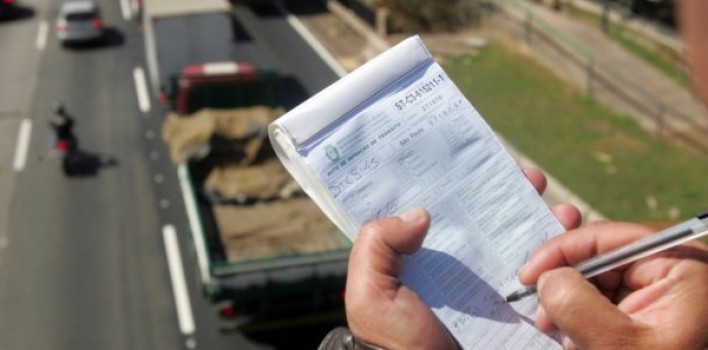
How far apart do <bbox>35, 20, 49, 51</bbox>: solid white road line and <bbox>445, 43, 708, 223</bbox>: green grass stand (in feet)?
38.4

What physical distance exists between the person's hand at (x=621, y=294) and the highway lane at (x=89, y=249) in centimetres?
999

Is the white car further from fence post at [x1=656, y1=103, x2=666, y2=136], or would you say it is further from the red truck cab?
fence post at [x1=656, y1=103, x2=666, y2=136]

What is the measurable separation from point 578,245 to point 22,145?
57.3 ft

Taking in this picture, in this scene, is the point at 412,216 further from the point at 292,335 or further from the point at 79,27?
the point at 79,27

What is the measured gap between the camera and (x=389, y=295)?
2625mm

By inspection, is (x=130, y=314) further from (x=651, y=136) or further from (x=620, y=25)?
(x=620, y=25)

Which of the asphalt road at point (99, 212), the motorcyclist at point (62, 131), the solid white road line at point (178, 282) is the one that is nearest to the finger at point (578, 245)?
the asphalt road at point (99, 212)

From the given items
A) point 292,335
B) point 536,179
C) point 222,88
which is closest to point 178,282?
point 292,335

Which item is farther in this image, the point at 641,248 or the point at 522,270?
the point at 522,270

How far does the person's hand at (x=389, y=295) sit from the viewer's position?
2578mm

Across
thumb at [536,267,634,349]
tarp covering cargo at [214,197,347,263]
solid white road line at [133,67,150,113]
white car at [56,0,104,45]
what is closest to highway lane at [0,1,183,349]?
solid white road line at [133,67,150,113]

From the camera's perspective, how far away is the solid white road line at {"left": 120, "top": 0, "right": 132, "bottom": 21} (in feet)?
89.4

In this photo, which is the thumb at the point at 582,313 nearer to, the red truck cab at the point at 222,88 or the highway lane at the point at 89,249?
the highway lane at the point at 89,249

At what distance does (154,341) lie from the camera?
1209 cm
